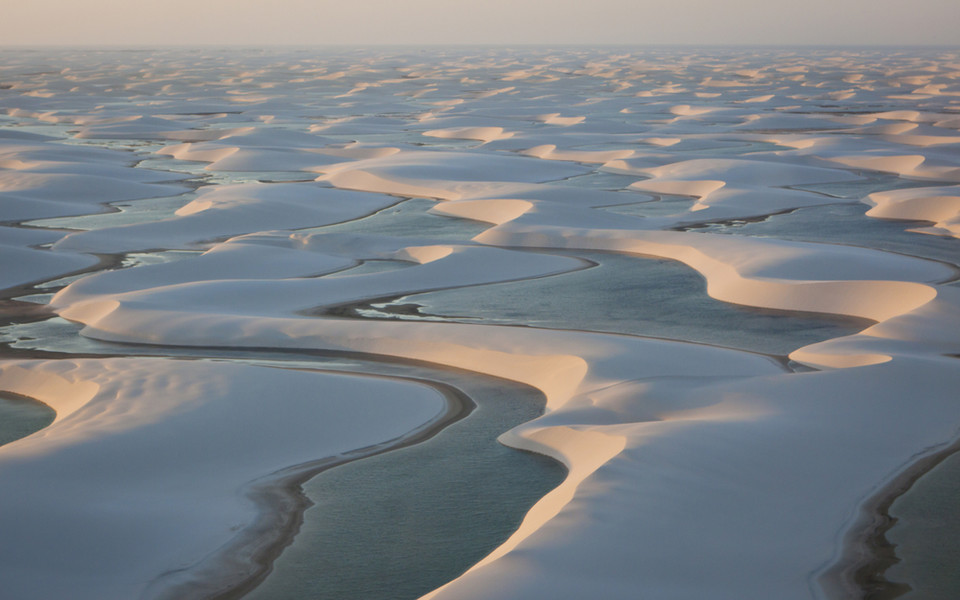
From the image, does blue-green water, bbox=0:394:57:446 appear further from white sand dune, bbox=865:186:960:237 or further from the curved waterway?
white sand dune, bbox=865:186:960:237

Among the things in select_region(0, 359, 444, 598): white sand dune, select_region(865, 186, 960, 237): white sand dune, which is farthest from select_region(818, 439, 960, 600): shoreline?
select_region(865, 186, 960, 237): white sand dune

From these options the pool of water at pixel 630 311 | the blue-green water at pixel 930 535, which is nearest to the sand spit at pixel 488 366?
the blue-green water at pixel 930 535

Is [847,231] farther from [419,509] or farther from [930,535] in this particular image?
[419,509]

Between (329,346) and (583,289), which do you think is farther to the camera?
(583,289)

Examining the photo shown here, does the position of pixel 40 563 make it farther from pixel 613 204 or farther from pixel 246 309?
pixel 613 204

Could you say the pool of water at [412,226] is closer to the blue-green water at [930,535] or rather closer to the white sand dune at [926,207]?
the white sand dune at [926,207]

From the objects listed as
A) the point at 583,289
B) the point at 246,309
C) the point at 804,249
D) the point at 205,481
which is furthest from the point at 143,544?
the point at 804,249
